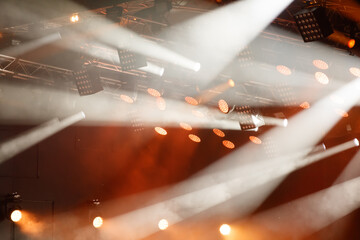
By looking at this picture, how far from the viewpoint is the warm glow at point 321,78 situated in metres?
6.73

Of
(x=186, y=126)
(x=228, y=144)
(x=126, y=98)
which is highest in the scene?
(x=126, y=98)

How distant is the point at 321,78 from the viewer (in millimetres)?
6848

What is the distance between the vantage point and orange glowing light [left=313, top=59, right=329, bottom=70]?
6.47 metres

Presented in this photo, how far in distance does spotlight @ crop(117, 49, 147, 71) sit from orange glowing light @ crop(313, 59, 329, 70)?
281 centimetres

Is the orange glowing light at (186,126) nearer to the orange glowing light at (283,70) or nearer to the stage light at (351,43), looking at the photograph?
the orange glowing light at (283,70)

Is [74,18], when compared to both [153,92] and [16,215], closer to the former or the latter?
[153,92]

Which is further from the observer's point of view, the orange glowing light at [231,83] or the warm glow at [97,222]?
the warm glow at [97,222]

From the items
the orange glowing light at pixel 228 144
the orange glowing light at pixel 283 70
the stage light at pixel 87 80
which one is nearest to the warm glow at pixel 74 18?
the stage light at pixel 87 80

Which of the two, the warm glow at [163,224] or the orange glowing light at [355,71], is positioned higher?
the orange glowing light at [355,71]

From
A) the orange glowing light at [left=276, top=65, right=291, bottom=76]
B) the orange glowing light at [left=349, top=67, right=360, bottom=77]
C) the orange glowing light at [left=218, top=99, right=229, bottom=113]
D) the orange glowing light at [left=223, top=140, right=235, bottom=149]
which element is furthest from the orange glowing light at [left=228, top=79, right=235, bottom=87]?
the orange glowing light at [left=223, top=140, right=235, bottom=149]

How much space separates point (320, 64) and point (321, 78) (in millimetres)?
394

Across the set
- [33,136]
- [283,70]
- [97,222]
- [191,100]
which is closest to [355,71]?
[283,70]

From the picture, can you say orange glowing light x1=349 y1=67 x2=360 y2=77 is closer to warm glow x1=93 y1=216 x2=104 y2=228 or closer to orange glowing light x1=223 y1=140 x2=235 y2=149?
orange glowing light x1=223 y1=140 x2=235 y2=149

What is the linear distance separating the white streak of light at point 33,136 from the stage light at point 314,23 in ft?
17.0
